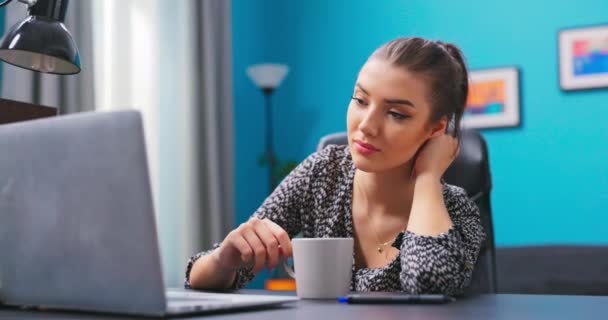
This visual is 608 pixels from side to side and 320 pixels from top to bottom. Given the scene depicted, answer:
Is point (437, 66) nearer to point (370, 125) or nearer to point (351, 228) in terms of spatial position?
point (370, 125)

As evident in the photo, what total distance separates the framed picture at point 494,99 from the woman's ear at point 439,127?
2.53 m

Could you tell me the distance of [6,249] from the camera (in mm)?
739

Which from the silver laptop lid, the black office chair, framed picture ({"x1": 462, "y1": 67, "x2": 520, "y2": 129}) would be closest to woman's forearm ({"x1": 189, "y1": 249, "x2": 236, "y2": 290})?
the silver laptop lid

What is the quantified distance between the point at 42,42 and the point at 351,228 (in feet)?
2.27

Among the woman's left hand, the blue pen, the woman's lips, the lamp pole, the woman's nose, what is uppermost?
the woman's nose

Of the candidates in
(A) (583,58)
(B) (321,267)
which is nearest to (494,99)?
(A) (583,58)


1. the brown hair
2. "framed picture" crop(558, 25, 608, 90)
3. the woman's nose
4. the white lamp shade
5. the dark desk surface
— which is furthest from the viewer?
the white lamp shade

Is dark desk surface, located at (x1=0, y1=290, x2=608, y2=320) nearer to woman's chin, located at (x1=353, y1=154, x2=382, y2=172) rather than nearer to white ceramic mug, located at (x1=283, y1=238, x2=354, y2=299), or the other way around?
white ceramic mug, located at (x1=283, y1=238, x2=354, y2=299)

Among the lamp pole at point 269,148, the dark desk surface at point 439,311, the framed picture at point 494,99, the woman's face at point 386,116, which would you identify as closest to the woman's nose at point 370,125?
the woman's face at point 386,116

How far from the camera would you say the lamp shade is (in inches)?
40.5

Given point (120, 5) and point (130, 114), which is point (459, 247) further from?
point (120, 5)

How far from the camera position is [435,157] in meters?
1.36

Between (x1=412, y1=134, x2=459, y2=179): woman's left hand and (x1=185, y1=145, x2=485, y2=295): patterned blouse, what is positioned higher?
(x1=412, y1=134, x2=459, y2=179): woman's left hand

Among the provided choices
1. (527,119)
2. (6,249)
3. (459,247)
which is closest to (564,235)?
(527,119)
